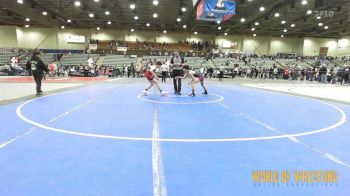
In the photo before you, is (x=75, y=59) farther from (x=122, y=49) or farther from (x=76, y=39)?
(x=76, y=39)

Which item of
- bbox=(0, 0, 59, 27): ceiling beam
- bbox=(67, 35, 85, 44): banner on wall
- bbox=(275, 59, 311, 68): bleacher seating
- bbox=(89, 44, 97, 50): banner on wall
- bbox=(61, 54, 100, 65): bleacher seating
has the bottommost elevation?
bbox=(275, 59, 311, 68): bleacher seating

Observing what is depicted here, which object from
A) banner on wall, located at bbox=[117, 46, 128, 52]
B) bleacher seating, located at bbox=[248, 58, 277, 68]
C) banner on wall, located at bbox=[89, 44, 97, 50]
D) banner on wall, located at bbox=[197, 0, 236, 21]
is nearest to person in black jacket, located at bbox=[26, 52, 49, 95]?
banner on wall, located at bbox=[197, 0, 236, 21]

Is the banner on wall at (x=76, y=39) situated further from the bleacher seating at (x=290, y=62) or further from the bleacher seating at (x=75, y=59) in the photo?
the bleacher seating at (x=290, y=62)

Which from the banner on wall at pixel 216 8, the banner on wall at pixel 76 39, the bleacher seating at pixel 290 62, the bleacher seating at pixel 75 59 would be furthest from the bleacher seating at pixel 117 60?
the banner on wall at pixel 216 8

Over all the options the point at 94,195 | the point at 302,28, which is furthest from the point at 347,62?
the point at 94,195

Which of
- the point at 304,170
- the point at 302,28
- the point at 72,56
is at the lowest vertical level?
the point at 304,170

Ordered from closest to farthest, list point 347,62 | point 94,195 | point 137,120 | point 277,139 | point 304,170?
point 94,195 → point 304,170 → point 277,139 → point 137,120 → point 347,62

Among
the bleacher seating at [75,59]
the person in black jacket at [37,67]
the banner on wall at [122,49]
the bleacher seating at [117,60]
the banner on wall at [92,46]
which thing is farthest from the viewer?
the banner on wall at [92,46]

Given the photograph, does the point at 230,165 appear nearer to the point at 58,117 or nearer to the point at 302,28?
the point at 58,117

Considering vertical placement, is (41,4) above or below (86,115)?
above

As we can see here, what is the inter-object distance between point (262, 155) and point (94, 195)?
239 cm

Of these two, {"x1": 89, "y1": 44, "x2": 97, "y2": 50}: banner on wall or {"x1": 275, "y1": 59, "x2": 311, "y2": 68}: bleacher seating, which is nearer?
{"x1": 275, "y1": 59, "x2": 311, "y2": 68}: bleacher seating

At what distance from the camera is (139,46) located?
4588cm

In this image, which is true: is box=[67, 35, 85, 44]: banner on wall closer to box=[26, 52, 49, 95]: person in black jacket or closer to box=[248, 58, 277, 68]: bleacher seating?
box=[248, 58, 277, 68]: bleacher seating
